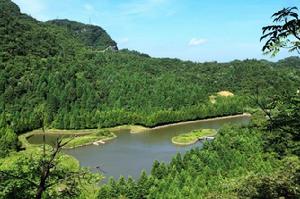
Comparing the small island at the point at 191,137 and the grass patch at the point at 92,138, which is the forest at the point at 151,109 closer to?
the grass patch at the point at 92,138

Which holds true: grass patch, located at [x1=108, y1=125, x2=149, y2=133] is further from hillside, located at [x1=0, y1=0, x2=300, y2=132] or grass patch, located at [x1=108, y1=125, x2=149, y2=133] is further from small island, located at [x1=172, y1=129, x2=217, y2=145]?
small island, located at [x1=172, y1=129, x2=217, y2=145]

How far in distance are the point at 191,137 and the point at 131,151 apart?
9558 mm

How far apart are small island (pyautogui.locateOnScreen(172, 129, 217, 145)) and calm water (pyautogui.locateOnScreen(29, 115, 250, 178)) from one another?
0.81 meters

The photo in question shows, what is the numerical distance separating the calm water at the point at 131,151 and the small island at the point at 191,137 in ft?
2.66

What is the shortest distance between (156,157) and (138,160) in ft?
7.88

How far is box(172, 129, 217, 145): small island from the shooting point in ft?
166

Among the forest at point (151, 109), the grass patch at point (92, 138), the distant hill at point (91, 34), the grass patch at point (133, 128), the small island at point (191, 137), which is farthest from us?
the distant hill at point (91, 34)

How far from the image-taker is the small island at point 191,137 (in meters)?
50.7

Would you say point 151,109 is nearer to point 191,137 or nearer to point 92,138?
point 191,137

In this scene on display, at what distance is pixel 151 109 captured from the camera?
69.0m

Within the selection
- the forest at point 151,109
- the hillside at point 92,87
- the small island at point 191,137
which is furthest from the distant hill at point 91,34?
the small island at point 191,137

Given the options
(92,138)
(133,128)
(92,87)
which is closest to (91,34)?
(92,87)

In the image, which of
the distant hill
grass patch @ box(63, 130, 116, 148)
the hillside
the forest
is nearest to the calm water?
grass patch @ box(63, 130, 116, 148)


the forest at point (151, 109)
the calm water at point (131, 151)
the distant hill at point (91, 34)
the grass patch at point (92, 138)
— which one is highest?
the distant hill at point (91, 34)
